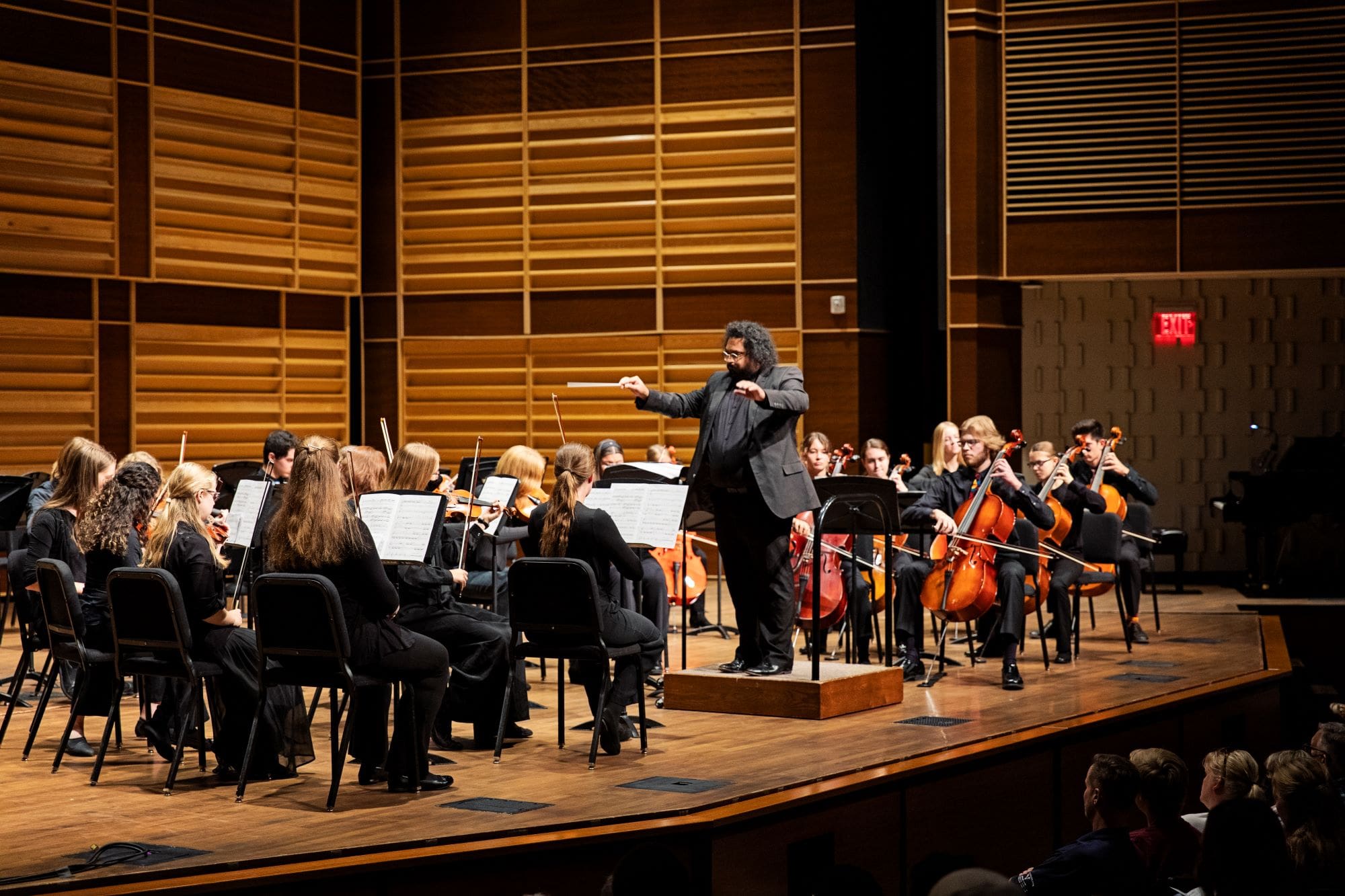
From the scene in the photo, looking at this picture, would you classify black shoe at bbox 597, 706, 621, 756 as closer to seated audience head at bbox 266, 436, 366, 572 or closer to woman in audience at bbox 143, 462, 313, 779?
woman in audience at bbox 143, 462, 313, 779

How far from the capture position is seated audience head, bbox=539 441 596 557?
17.1ft

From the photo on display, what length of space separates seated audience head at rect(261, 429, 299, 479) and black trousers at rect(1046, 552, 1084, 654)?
3758mm

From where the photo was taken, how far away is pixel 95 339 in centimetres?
1016

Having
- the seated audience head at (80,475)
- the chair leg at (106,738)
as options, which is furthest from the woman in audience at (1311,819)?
the seated audience head at (80,475)

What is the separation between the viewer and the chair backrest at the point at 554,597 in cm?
493

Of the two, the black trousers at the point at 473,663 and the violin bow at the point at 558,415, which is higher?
the violin bow at the point at 558,415

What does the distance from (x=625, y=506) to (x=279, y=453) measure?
2.22 metres

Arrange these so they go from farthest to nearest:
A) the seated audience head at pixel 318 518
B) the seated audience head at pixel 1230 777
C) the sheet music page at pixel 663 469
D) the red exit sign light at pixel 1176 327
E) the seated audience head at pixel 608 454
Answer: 1. the red exit sign light at pixel 1176 327
2. the seated audience head at pixel 608 454
3. the sheet music page at pixel 663 469
4. the seated audience head at pixel 318 518
5. the seated audience head at pixel 1230 777

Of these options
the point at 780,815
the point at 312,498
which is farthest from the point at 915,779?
the point at 312,498

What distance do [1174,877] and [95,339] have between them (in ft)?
27.9

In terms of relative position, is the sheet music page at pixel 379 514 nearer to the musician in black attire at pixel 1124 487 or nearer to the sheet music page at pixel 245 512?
the sheet music page at pixel 245 512

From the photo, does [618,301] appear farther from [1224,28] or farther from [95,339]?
[1224,28]

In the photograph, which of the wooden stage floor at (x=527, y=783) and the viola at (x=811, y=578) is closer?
the wooden stage floor at (x=527, y=783)

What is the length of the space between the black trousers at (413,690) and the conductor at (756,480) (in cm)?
131
